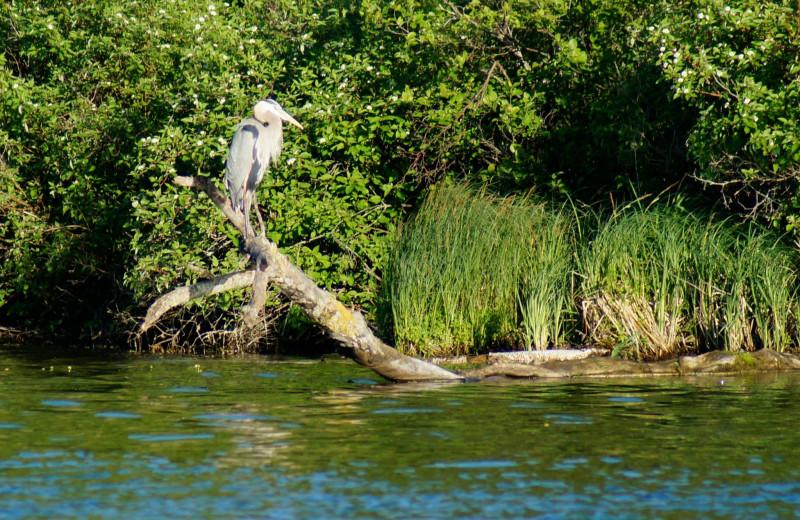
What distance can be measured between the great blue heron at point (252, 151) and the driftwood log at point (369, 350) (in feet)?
3.85

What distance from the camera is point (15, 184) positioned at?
44.0 feet

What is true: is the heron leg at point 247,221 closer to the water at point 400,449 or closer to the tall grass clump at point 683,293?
the water at point 400,449

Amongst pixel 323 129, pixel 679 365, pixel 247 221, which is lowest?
pixel 679 365

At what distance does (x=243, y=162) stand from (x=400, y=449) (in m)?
4.61

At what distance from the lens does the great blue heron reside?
9867mm

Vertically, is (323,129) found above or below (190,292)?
above

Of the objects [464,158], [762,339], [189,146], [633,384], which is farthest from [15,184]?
[762,339]

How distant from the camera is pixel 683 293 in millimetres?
10141

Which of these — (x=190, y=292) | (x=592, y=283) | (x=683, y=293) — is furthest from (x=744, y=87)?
(x=190, y=292)

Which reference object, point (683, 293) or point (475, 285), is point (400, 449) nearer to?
point (475, 285)

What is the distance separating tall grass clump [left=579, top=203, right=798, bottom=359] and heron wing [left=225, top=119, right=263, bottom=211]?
3.56 meters

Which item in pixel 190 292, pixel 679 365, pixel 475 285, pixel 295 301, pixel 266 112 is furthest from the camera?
pixel 475 285

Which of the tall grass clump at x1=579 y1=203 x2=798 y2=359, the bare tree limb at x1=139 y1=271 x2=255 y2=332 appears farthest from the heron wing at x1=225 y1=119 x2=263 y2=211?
the tall grass clump at x1=579 y1=203 x2=798 y2=359

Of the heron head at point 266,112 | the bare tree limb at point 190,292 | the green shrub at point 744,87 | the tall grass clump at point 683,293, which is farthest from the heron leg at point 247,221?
the green shrub at point 744,87
